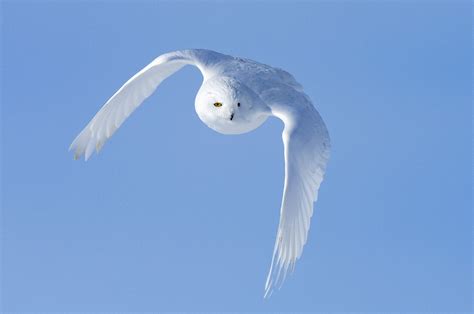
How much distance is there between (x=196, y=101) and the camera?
8266 millimetres

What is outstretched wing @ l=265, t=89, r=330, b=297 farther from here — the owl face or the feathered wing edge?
the feathered wing edge

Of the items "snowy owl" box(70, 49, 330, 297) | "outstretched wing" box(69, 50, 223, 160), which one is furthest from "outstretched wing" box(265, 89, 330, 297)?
"outstretched wing" box(69, 50, 223, 160)

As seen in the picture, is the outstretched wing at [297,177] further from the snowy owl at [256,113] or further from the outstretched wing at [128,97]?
the outstretched wing at [128,97]

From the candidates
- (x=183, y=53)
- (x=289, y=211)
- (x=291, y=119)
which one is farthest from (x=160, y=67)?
(x=289, y=211)

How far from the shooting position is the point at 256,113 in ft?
26.8

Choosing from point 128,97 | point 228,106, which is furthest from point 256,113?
point 128,97

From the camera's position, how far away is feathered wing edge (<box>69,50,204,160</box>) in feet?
29.1

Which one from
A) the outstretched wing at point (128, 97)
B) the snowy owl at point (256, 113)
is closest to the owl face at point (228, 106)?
the snowy owl at point (256, 113)

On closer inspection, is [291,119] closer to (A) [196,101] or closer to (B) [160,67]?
(A) [196,101]

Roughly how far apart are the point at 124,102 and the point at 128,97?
59 mm

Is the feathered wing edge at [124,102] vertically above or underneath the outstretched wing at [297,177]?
above

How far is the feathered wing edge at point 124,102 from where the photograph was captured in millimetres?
8867

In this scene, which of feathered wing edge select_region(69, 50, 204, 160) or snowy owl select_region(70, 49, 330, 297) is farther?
feathered wing edge select_region(69, 50, 204, 160)

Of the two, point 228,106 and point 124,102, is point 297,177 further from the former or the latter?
point 124,102
